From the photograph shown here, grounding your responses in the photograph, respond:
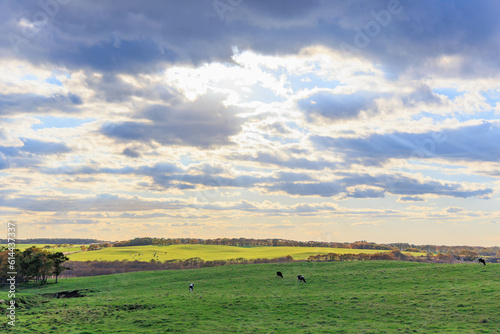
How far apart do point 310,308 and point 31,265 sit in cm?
6343

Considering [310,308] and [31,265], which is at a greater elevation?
[310,308]

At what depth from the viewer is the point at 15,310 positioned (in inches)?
1580

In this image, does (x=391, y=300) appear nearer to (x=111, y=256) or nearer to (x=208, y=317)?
(x=208, y=317)

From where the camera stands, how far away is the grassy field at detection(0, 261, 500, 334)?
99.4 ft

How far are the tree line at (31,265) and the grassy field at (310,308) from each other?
67.5 feet

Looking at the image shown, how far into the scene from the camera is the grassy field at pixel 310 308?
30.3m

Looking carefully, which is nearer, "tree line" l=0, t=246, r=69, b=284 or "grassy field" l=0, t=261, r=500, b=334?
"grassy field" l=0, t=261, r=500, b=334

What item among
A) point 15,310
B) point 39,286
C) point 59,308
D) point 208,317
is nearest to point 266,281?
point 208,317

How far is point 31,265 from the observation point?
237 feet

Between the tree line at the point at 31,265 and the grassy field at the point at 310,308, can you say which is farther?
the tree line at the point at 31,265

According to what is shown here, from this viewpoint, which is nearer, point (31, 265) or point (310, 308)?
point (310, 308)

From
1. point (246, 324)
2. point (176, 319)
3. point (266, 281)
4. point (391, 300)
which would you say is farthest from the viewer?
point (266, 281)

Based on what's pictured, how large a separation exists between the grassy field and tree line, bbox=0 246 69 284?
2056cm

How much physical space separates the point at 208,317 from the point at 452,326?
853 inches
